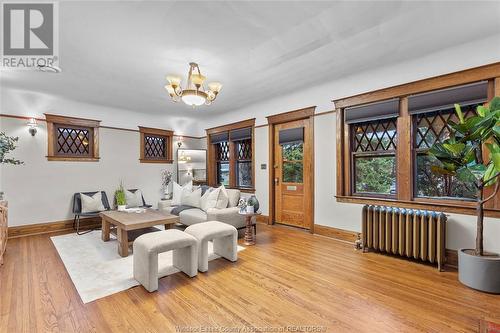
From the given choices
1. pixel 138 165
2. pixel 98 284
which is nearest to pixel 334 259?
pixel 98 284

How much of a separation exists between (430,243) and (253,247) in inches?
90.5

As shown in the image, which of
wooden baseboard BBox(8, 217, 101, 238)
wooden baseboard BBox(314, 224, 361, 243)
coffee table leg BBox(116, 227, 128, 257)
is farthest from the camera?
wooden baseboard BBox(8, 217, 101, 238)

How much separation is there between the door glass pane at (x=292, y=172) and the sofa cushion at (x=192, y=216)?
6.00 feet

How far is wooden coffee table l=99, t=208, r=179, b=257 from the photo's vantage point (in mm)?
3348

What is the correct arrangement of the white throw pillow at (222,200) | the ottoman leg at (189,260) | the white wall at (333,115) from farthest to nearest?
the white throw pillow at (222,200) → the white wall at (333,115) → the ottoman leg at (189,260)

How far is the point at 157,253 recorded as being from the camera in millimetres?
2408

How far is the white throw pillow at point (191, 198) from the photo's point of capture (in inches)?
191

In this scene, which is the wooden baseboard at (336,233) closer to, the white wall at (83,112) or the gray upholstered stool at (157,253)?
the gray upholstered stool at (157,253)

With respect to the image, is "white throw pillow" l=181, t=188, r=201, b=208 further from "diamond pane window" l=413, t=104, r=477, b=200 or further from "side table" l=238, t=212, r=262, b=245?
"diamond pane window" l=413, t=104, r=477, b=200

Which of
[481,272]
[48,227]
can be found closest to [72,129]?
[48,227]

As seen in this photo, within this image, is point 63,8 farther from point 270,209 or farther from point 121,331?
point 270,209

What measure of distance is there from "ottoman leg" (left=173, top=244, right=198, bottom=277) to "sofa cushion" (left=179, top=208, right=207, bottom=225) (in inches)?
50.0

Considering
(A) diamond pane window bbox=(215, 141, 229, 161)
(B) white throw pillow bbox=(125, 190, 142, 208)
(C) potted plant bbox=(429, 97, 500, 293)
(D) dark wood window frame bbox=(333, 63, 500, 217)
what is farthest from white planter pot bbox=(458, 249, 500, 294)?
(B) white throw pillow bbox=(125, 190, 142, 208)

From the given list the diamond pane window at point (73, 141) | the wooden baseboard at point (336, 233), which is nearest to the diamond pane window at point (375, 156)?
the wooden baseboard at point (336, 233)
